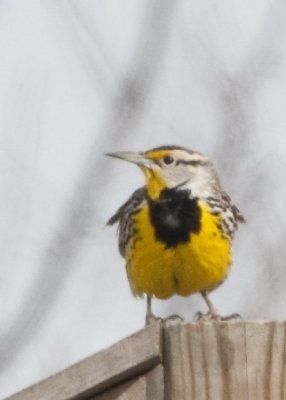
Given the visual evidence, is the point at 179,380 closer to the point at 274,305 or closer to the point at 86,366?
the point at 86,366

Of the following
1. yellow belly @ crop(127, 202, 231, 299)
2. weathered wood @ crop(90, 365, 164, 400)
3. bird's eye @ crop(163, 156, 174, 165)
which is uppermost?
bird's eye @ crop(163, 156, 174, 165)

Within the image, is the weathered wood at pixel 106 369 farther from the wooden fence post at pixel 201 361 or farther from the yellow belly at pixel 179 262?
the yellow belly at pixel 179 262

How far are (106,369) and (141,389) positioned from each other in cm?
12

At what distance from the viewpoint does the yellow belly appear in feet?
16.3

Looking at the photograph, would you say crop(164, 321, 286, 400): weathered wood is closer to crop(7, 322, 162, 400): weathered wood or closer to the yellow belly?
crop(7, 322, 162, 400): weathered wood

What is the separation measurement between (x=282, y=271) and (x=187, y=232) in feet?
1.92

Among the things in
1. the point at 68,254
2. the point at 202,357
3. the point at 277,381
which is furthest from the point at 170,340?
the point at 68,254

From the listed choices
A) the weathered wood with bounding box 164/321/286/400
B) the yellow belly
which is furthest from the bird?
the weathered wood with bounding box 164/321/286/400

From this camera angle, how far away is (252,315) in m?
4.61

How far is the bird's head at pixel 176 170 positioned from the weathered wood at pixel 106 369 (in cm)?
185

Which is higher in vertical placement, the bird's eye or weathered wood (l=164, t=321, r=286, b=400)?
the bird's eye

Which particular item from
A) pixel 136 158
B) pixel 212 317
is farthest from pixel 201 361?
pixel 136 158

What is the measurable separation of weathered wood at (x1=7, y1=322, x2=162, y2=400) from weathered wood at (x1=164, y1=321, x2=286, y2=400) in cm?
5

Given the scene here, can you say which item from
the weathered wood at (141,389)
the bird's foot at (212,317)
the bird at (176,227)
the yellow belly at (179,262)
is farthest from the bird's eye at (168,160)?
the weathered wood at (141,389)
